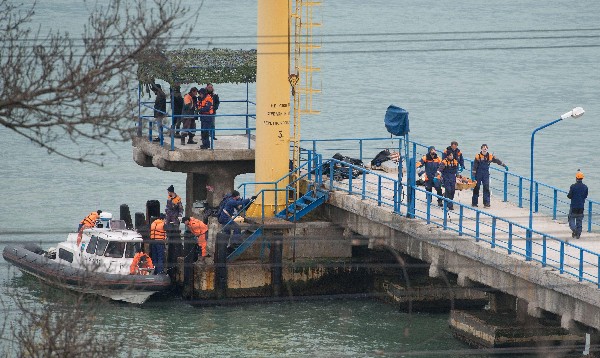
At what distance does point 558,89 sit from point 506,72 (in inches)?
354

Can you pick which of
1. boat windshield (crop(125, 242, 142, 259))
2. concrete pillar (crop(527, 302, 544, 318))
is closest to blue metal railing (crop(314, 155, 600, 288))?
concrete pillar (crop(527, 302, 544, 318))

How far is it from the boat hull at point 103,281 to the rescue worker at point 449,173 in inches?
256

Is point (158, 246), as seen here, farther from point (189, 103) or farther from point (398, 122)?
point (398, 122)

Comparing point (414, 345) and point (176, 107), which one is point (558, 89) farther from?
point (414, 345)

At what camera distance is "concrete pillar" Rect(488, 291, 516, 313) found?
33625mm

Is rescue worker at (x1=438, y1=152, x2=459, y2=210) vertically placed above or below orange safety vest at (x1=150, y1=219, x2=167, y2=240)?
above

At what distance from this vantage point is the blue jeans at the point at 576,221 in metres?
32.4

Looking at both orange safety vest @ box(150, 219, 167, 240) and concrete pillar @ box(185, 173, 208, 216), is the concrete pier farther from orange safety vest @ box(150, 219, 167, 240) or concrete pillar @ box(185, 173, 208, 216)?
orange safety vest @ box(150, 219, 167, 240)

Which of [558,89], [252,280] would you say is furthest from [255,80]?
[558,89]

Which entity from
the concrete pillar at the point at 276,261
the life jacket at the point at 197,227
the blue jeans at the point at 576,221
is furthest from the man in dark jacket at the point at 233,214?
the blue jeans at the point at 576,221

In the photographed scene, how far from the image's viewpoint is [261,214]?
38.3 metres

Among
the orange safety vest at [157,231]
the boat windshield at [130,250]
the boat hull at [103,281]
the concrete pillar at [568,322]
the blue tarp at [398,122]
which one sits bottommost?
the boat hull at [103,281]

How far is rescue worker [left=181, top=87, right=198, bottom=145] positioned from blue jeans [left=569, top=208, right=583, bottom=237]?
34.0 feet

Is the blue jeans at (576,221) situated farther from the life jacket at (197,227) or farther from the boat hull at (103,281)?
the boat hull at (103,281)
